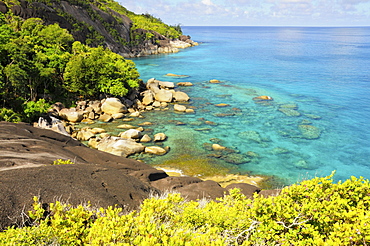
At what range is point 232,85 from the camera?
172 feet

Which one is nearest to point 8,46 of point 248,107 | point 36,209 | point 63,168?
point 63,168

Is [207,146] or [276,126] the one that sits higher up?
[276,126]

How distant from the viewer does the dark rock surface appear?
308 inches

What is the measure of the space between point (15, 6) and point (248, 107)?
56.1 meters

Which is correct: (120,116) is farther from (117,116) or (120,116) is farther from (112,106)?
(112,106)

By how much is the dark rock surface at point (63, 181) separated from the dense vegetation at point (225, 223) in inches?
24.5

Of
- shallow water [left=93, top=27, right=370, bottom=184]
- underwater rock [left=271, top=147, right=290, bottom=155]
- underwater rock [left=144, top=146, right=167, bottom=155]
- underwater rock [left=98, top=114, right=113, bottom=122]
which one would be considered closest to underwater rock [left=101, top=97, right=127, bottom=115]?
underwater rock [left=98, top=114, right=113, bottom=122]

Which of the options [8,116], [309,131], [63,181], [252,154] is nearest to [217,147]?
[252,154]

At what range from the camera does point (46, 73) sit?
106ft

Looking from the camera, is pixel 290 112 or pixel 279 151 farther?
pixel 290 112

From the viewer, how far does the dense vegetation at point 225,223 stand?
603cm

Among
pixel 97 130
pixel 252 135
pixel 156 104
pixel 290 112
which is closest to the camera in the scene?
pixel 97 130

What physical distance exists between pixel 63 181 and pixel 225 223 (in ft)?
19.3

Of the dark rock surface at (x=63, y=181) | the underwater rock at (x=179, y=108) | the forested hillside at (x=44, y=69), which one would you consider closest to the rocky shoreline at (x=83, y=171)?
the dark rock surface at (x=63, y=181)
